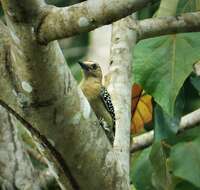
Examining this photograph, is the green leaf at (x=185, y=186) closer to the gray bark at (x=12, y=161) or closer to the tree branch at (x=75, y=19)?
the gray bark at (x=12, y=161)

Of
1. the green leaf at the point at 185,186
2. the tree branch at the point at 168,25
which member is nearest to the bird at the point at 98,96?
the tree branch at the point at 168,25

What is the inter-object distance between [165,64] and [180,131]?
2.65 feet

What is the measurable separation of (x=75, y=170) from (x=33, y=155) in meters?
2.16

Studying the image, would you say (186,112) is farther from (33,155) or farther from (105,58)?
(33,155)

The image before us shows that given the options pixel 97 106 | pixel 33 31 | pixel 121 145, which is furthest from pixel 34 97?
pixel 97 106

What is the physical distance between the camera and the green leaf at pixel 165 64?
332 cm

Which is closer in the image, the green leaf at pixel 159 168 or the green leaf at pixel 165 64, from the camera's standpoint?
the green leaf at pixel 165 64

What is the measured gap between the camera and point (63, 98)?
203cm

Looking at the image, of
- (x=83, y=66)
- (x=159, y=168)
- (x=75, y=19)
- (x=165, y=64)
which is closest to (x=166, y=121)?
(x=159, y=168)

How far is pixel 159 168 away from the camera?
386cm

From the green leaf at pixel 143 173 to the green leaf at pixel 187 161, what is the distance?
17 centimetres

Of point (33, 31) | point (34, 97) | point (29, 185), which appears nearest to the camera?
point (33, 31)

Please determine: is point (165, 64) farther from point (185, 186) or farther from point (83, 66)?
point (185, 186)

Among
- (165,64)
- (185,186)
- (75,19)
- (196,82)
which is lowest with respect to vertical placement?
(185,186)
